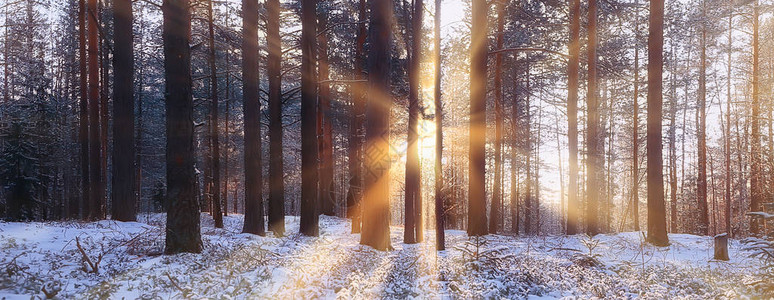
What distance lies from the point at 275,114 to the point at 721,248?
1293 cm

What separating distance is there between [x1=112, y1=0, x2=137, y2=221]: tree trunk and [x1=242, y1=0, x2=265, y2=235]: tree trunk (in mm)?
3267

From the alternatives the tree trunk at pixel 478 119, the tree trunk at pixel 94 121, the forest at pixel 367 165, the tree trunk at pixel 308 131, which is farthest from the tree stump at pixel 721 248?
the tree trunk at pixel 94 121

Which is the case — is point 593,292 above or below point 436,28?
below

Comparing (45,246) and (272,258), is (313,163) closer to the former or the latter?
(272,258)

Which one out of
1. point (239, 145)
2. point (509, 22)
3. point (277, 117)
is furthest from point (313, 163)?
point (239, 145)

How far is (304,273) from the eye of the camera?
691 cm

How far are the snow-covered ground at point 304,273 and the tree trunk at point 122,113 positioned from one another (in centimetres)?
188

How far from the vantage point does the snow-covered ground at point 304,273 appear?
5.65 metres

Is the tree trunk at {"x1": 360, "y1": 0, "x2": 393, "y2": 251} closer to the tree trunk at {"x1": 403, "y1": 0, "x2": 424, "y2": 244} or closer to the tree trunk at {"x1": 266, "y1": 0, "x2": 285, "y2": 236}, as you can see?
the tree trunk at {"x1": 403, "y1": 0, "x2": 424, "y2": 244}

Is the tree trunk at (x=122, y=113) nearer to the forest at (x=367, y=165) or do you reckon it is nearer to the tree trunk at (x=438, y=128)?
the forest at (x=367, y=165)

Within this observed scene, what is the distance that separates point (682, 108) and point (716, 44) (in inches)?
195

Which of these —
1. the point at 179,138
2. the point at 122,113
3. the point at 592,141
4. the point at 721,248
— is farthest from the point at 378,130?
the point at 592,141

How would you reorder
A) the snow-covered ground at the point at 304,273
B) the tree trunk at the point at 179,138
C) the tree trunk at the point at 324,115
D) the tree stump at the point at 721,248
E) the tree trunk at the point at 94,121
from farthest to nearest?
the tree trunk at the point at 324,115 → the tree trunk at the point at 94,121 → the tree stump at the point at 721,248 → the tree trunk at the point at 179,138 → the snow-covered ground at the point at 304,273

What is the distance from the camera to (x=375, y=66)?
1116 centimetres
